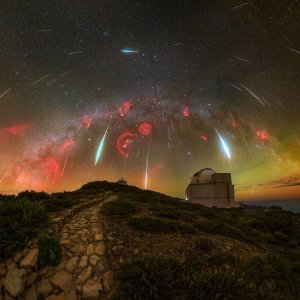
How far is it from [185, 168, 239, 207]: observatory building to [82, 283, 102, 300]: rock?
53021 millimetres

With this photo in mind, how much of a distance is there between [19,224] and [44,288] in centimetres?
300

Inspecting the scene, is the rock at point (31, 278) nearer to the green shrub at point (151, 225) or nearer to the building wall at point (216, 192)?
the green shrub at point (151, 225)

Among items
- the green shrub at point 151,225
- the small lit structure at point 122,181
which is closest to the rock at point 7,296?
the green shrub at point 151,225

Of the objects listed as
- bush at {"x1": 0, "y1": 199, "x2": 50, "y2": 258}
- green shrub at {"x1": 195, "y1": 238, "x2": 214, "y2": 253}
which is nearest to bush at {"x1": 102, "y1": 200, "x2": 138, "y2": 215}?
bush at {"x1": 0, "y1": 199, "x2": 50, "y2": 258}

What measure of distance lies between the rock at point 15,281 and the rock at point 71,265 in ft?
4.06

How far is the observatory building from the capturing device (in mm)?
57594

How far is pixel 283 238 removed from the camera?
2233cm

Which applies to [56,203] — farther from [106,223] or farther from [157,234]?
[157,234]

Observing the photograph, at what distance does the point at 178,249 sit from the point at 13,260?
5.79m

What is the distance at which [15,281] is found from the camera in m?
6.92

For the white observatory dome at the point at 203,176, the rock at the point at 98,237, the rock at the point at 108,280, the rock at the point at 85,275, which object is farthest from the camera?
the white observatory dome at the point at 203,176

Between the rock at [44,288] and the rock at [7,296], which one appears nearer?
the rock at [7,296]

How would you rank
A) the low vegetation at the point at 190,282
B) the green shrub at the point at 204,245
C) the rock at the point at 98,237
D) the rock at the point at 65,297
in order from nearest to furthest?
the low vegetation at the point at 190,282 < the rock at the point at 65,297 < the rock at the point at 98,237 < the green shrub at the point at 204,245

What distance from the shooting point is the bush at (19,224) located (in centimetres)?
805
